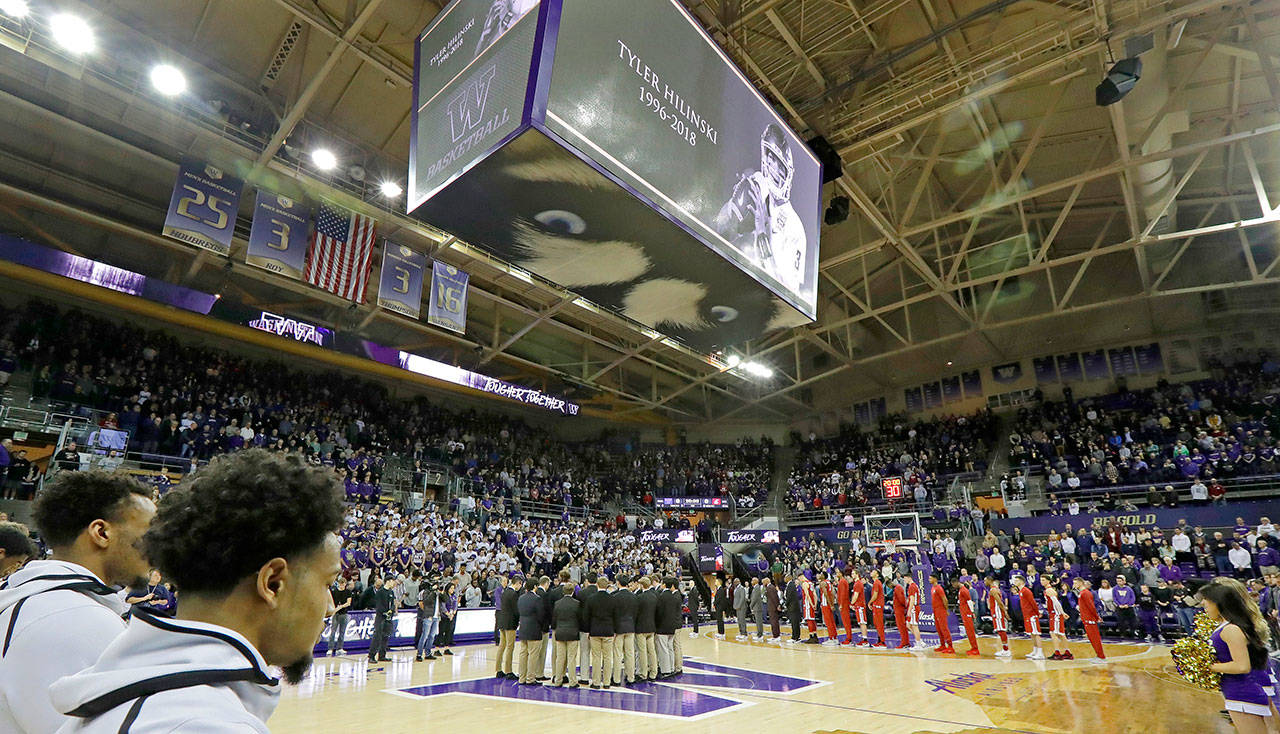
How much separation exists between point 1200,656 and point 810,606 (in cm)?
1154

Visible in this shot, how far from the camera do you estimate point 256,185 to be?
1409 centimetres

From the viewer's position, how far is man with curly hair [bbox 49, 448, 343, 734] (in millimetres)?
846

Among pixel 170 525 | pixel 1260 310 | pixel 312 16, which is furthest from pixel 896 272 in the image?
pixel 170 525

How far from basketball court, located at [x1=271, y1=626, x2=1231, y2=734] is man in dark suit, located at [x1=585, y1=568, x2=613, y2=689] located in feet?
0.94

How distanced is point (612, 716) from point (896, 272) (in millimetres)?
20811

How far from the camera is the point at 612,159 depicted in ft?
14.1

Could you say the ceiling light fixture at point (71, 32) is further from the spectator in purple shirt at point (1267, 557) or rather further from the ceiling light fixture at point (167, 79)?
the spectator in purple shirt at point (1267, 557)

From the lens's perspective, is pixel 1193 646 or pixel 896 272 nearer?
pixel 1193 646

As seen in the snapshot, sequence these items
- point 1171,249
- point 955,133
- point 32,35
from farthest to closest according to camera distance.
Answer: point 1171,249 < point 955,133 < point 32,35

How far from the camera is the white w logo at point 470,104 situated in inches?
169

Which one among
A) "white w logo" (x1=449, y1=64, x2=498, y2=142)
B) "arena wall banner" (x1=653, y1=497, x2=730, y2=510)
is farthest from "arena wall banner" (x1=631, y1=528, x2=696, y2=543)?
"white w logo" (x1=449, y1=64, x2=498, y2=142)

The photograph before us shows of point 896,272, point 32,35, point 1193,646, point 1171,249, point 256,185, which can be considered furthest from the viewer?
point 896,272

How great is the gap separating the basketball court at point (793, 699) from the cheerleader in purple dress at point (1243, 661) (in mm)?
2529

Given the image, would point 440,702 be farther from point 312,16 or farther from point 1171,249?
point 1171,249
